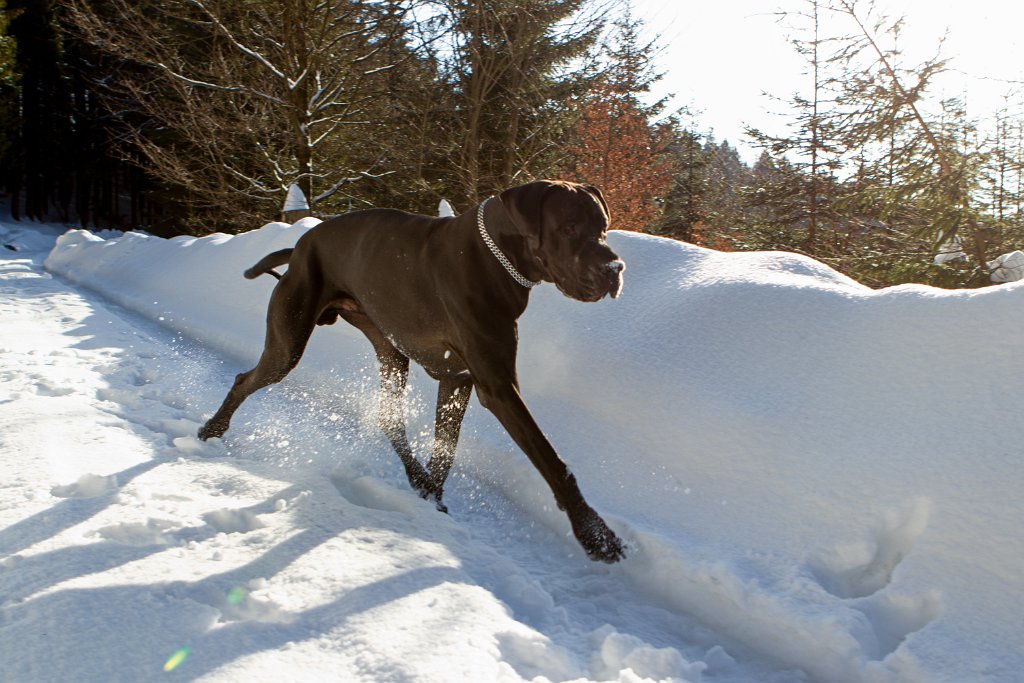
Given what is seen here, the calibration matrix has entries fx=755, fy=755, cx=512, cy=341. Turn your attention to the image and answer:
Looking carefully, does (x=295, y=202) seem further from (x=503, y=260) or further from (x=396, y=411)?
(x=503, y=260)

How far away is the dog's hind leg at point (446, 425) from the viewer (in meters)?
3.59

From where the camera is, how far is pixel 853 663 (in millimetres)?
2201

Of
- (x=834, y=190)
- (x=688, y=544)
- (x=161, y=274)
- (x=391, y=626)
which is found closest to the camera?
(x=391, y=626)

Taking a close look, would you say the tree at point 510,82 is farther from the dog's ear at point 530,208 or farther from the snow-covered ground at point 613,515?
the dog's ear at point 530,208

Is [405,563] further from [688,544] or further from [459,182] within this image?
[459,182]

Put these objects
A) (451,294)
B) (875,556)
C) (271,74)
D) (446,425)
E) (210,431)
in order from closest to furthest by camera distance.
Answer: (875,556), (451,294), (446,425), (210,431), (271,74)

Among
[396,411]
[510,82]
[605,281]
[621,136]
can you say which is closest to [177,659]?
[605,281]

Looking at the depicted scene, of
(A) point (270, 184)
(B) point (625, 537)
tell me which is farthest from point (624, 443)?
→ (A) point (270, 184)

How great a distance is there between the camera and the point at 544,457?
288 centimetres

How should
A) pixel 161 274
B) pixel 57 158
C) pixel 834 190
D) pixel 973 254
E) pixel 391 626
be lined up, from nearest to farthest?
pixel 391 626 < pixel 973 254 < pixel 161 274 < pixel 834 190 < pixel 57 158

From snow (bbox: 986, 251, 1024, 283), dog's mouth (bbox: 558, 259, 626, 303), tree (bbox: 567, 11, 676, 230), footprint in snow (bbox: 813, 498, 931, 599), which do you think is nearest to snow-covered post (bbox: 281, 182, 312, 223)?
tree (bbox: 567, 11, 676, 230)

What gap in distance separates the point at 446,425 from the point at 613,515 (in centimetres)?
93

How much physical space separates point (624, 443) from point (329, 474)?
145 cm

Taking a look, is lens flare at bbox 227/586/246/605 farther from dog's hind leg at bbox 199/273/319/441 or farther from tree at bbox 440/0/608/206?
tree at bbox 440/0/608/206
